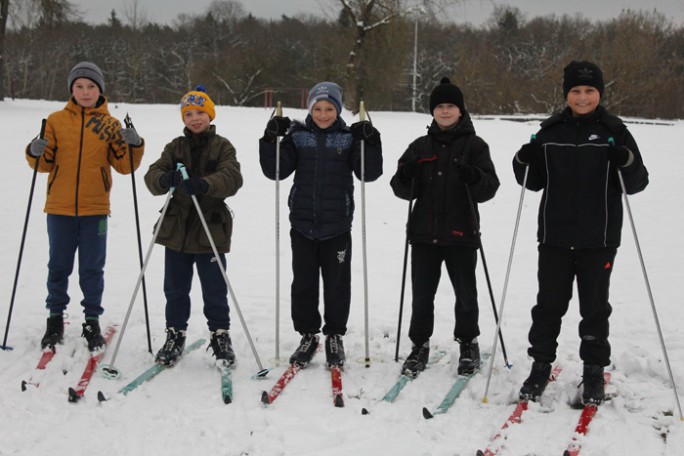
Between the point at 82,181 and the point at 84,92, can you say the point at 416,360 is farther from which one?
the point at 84,92

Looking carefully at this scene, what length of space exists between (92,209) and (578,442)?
11.7ft

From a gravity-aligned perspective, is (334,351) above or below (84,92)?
below

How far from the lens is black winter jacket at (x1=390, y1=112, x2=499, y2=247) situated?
3.86 meters

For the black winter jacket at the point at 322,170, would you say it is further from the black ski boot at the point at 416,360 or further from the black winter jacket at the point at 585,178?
the black winter jacket at the point at 585,178

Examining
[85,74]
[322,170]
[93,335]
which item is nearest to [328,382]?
[322,170]

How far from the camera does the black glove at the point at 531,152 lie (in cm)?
352

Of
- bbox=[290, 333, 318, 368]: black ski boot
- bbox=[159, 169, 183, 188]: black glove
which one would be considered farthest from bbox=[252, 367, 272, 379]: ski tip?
bbox=[159, 169, 183, 188]: black glove

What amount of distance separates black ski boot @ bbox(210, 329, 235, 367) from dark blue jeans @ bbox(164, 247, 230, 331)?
5 cm

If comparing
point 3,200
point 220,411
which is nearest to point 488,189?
point 220,411

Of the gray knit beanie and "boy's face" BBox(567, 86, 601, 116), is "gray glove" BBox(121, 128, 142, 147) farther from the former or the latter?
"boy's face" BBox(567, 86, 601, 116)

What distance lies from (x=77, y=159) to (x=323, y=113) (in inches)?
73.2

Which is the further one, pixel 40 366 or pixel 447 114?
pixel 40 366

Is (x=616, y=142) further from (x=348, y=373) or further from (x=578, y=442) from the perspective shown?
(x=348, y=373)

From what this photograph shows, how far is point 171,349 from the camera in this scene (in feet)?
13.7
